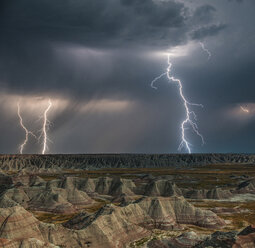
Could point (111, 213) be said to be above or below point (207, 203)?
below

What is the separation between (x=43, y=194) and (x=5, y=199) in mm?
13456

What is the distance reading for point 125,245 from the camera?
51.2m

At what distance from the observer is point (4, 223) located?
155ft

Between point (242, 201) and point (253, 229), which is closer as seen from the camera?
point (253, 229)

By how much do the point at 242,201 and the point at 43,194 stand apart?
53752mm

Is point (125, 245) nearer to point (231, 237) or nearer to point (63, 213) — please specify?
point (231, 237)

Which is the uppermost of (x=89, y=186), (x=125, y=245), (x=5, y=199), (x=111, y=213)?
(x=89, y=186)

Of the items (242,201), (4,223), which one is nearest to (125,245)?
(4,223)

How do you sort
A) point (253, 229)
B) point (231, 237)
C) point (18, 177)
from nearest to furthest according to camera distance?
point (231, 237) < point (253, 229) < point (18, 177)

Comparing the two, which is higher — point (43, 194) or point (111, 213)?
point (43, 194)

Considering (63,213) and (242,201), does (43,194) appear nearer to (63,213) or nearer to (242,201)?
(63,213)

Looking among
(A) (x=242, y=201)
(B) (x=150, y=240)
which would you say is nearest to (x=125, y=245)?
(B) (x=150, y=240)

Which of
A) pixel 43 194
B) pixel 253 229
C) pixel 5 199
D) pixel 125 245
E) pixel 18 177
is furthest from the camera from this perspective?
pixel 18 177

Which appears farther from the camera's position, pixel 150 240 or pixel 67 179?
pixel 67 179
